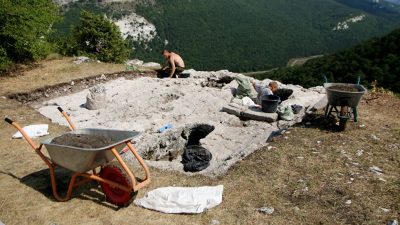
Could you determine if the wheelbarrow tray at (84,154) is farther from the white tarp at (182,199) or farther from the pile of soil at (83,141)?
the white tarp at (182,199)

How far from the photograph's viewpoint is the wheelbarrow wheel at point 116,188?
5344mm

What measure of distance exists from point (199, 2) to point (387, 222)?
373 ft

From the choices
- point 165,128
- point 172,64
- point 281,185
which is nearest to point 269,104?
point 165,128

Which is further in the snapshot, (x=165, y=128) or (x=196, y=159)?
(x=165, y=128)

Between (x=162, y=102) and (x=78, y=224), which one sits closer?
(x=78, y=224)

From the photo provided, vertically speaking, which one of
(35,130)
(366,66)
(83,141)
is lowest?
(366,66)

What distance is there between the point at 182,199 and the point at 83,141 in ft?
5.81

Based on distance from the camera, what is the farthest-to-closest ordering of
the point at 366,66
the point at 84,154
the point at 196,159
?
the point at 366,66 < the point at 196,159 < the point at 84,154

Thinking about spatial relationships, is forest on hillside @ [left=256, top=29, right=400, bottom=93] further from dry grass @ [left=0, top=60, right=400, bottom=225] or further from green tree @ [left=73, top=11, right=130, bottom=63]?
dry grass @ [left=0, top=60, right=400, bottom=225]

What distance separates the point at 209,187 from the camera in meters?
5.92

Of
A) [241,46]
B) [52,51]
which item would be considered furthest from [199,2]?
[52,51]

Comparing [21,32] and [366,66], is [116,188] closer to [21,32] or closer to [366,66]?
[21,32]

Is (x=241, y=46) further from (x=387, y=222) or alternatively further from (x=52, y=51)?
(x=387, y=222)

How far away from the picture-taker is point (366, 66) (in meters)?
24.3
